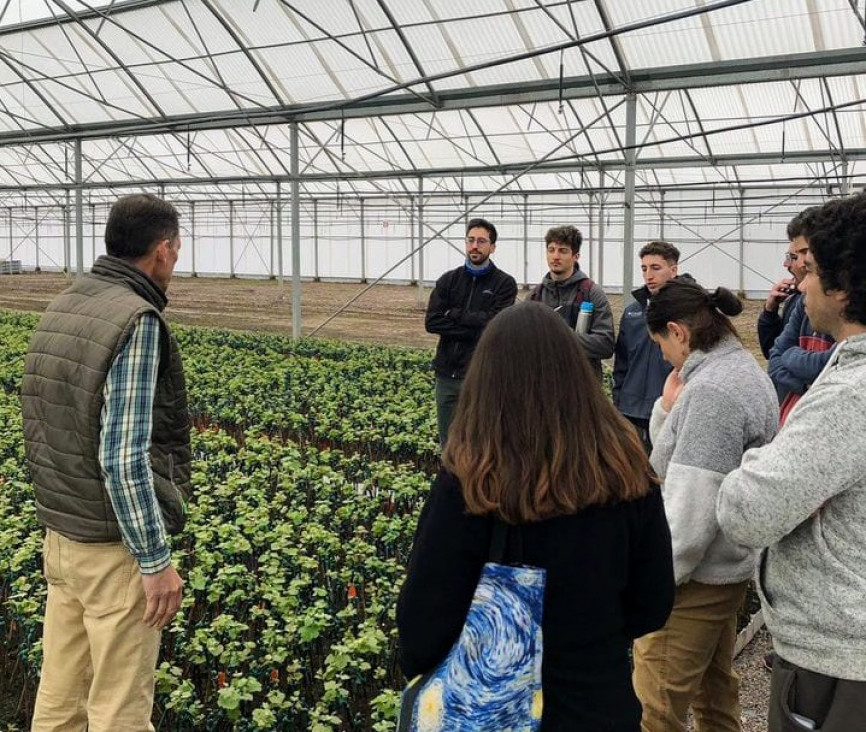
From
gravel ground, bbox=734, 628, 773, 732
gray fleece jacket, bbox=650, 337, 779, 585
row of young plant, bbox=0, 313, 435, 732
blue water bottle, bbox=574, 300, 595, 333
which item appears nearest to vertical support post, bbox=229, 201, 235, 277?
row of young plant, bbox=0, 313, 435, 732

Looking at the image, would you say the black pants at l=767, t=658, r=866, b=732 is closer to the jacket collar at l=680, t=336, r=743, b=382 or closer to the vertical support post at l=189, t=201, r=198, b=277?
the jacket collar at l=680, t=336, r=743, b=382

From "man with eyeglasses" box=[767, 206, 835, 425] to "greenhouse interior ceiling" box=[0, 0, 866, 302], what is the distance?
2418 mm

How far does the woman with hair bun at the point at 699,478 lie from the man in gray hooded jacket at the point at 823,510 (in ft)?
1.72

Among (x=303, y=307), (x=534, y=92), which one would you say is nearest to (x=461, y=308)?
(x=534, y=92)

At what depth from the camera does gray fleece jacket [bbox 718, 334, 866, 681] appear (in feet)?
5.35

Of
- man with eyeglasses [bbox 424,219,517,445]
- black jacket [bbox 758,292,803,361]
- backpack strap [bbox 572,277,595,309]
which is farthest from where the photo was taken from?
man with eyeglasses [bbox 424,219,517,445]

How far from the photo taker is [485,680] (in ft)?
5.40

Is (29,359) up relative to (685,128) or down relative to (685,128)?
down

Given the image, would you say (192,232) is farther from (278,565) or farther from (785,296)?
(785,296)

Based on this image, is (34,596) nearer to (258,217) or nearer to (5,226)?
(258,217)

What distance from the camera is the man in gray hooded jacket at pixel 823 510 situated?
164 centimetres

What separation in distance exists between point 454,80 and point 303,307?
12.0 m

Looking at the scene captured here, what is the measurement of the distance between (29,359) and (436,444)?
4.24m

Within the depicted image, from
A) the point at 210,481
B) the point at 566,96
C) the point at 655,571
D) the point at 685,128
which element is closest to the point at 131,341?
the point at 655,571
